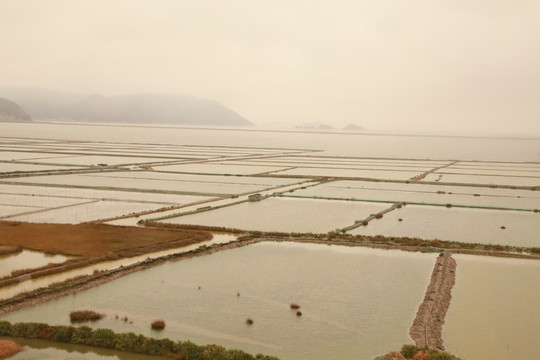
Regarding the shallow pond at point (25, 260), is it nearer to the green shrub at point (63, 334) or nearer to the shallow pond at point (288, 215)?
the green shrub at point (63, 334)

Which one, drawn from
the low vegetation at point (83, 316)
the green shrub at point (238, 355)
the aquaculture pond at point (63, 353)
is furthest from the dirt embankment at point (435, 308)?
the low vegetation at point (83, 316)

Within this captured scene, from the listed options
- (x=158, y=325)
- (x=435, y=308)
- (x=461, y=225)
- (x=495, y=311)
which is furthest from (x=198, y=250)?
(x=461, y=225)

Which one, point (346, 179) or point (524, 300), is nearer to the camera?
point (524, 300)

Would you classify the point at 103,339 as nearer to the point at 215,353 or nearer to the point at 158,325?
the point at 158,325

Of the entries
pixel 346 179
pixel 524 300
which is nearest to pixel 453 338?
pixel 524 300

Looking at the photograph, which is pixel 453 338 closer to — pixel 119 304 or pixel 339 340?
pixel 339 340

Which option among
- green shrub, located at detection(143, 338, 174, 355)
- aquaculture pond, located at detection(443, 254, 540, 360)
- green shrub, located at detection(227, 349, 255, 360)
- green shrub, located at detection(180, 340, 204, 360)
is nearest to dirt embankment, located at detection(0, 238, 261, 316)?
green shrub, located at detection(143, 338, 174, 355)
